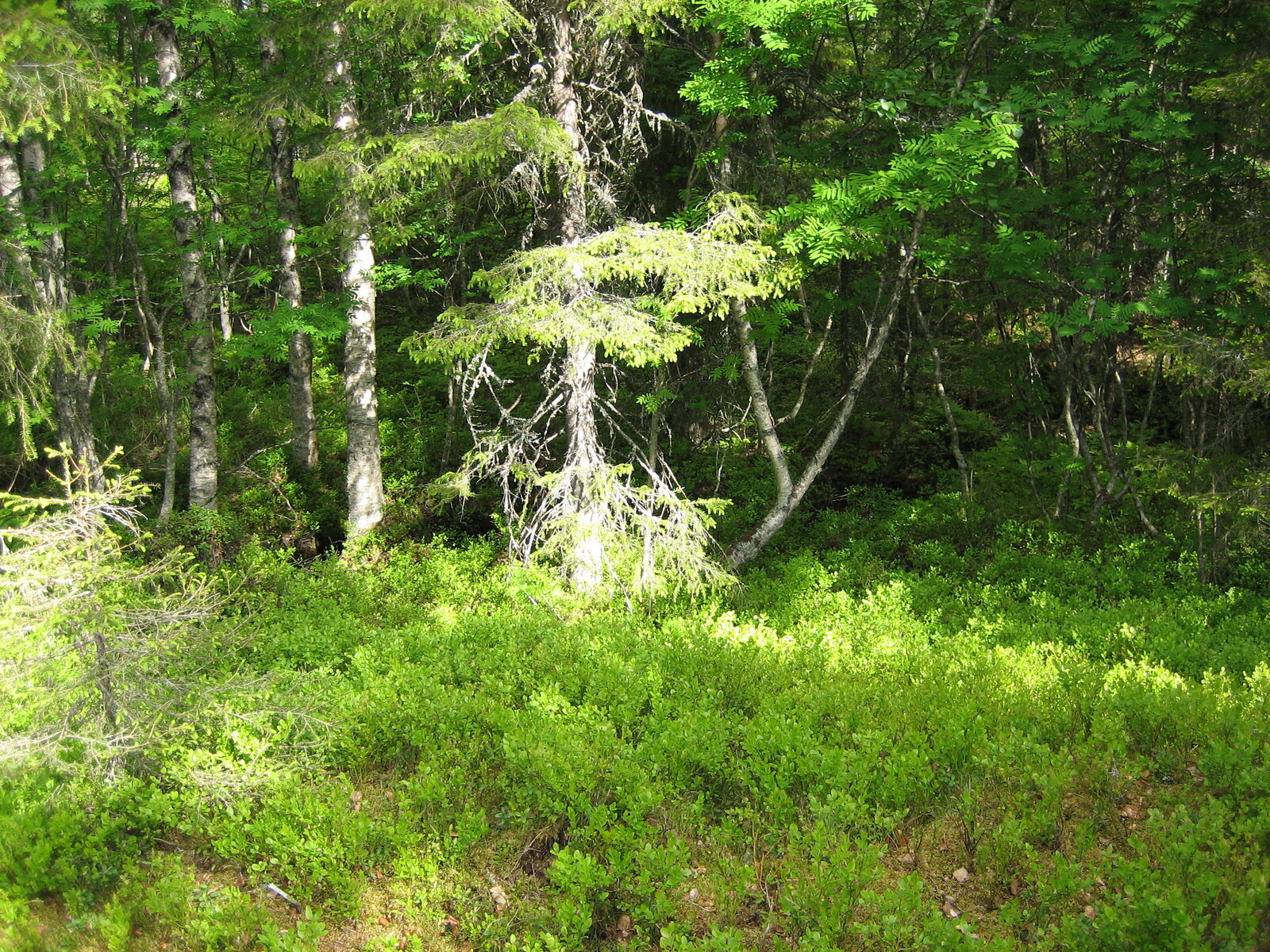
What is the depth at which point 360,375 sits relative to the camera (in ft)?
34.0

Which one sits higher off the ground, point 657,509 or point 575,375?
point 575,375

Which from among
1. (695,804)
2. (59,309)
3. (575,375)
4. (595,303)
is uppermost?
(595,303)

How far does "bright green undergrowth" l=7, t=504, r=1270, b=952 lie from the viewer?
4129mm

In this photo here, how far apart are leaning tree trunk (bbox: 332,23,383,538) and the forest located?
0.23ft

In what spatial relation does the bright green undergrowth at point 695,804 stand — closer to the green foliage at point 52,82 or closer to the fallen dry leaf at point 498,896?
the fallen dry leaf at point 498,896

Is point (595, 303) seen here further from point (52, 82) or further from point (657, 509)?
point (52, 82)

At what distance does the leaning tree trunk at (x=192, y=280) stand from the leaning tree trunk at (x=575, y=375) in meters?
5.05

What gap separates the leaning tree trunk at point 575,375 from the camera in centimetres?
833

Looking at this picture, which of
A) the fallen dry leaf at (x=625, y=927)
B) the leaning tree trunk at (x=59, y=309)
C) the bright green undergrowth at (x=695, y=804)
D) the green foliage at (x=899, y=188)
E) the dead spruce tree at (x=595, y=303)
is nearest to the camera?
the bright green undergrowth at (x=695, y=804)

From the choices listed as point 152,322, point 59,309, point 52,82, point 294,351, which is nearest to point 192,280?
point 152,322

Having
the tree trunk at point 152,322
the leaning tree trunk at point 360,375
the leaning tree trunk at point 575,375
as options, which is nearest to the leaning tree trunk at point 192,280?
the tree trunk at point 152,322

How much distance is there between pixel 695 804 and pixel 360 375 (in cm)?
752

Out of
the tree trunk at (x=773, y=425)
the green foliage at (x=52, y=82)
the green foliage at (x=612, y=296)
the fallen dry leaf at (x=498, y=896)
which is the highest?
the green foliage at (x=52, y=82)

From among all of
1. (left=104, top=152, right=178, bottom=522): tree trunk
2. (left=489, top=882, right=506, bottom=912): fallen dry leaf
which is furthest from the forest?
(left=104, top=152, right=178, bottom=522): tree trunk
